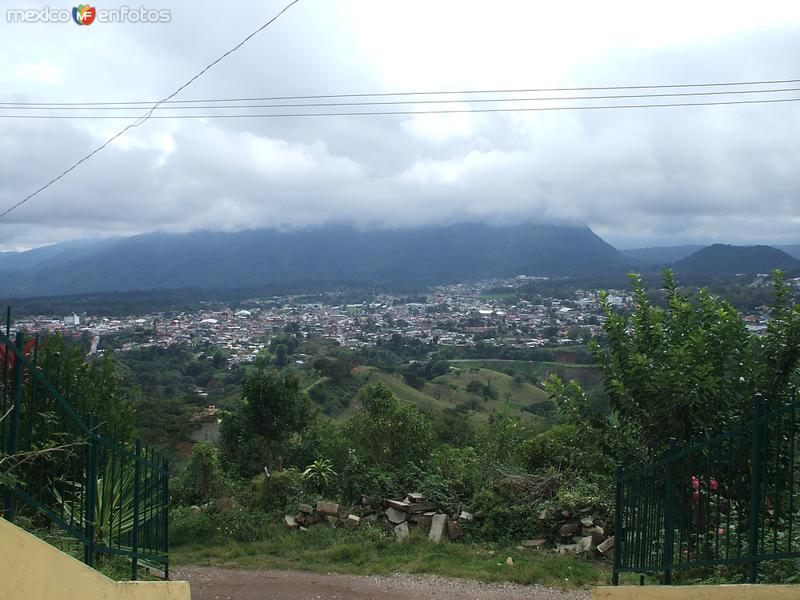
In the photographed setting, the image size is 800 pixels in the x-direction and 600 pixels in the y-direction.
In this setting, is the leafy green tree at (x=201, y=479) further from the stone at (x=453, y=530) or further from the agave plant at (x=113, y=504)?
the agave plant at (x=113, y=504)

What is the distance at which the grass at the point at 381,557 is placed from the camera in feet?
22.6

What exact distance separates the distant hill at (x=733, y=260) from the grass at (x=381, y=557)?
1555 inches

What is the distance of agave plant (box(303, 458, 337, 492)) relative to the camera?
10195mm

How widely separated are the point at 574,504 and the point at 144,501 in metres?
5.87

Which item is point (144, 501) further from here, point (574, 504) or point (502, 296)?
point (502, 296)

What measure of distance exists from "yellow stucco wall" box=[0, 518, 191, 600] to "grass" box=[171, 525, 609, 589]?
483 cm

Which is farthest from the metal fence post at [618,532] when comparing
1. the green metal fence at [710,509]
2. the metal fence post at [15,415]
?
the metal fence post at [15,415]

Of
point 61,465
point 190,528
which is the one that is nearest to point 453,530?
point 190,528

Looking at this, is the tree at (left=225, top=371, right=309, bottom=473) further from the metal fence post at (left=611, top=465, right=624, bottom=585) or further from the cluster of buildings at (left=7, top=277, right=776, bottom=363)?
the cluster of buildings at (left=7, top=277, right=776, bottom=363)

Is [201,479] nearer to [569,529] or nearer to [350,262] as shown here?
[569,529]

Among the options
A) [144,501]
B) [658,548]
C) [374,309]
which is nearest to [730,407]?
[658,548]

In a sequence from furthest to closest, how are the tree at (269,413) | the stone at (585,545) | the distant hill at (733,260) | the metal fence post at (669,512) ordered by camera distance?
the distant hill at (733,260) < the tree at (269,413) < the stone at (585,545) < the metal fence post at (669,512)

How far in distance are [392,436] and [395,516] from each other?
271 centimetres

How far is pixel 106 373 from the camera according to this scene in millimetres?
7938
